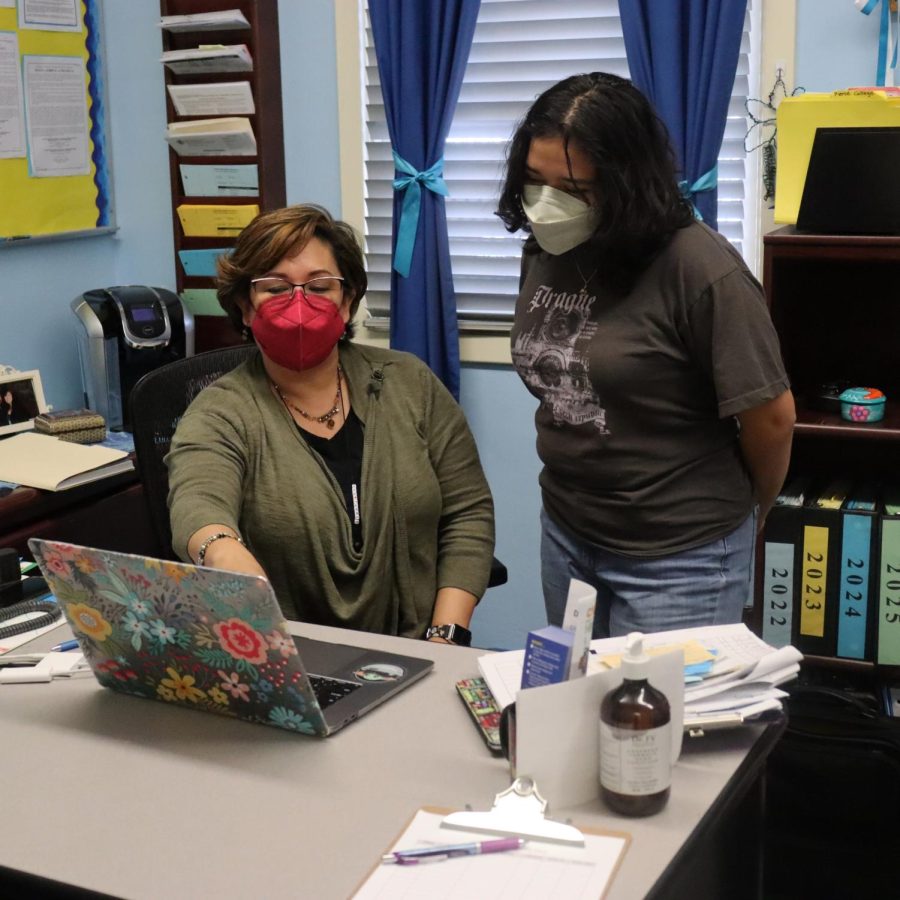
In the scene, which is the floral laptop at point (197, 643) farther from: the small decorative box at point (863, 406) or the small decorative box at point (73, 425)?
the small decorative box at point (73, 425)

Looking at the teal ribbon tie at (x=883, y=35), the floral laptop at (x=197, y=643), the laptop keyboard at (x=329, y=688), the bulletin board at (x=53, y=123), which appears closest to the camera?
the floral laptop at (x=197, y=643)

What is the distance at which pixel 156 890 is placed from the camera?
115cm

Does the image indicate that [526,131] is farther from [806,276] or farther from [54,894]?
[54,894]

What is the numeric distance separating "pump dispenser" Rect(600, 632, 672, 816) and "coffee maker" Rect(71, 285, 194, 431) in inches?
80.6

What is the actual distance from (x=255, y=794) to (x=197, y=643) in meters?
0.20

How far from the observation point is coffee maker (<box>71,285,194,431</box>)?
119 inches

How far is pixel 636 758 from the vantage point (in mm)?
1234

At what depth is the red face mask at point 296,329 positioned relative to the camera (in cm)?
195

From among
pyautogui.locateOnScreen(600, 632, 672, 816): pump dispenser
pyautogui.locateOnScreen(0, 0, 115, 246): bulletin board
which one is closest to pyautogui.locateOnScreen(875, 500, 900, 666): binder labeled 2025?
pyautogui.locateOnScreen(600, 632, 672, 816): pump dispenser

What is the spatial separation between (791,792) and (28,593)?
1.39m

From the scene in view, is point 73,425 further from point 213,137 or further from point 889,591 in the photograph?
point 889,591

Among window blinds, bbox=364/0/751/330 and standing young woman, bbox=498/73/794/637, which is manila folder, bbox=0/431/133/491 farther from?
standing young woman, bbox=498/73/794/637

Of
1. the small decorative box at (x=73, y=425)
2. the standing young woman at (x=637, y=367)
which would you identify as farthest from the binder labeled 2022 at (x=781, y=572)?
the small decorative box at (x=73, y=425)

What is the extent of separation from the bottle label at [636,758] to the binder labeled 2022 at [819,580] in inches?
49.2
